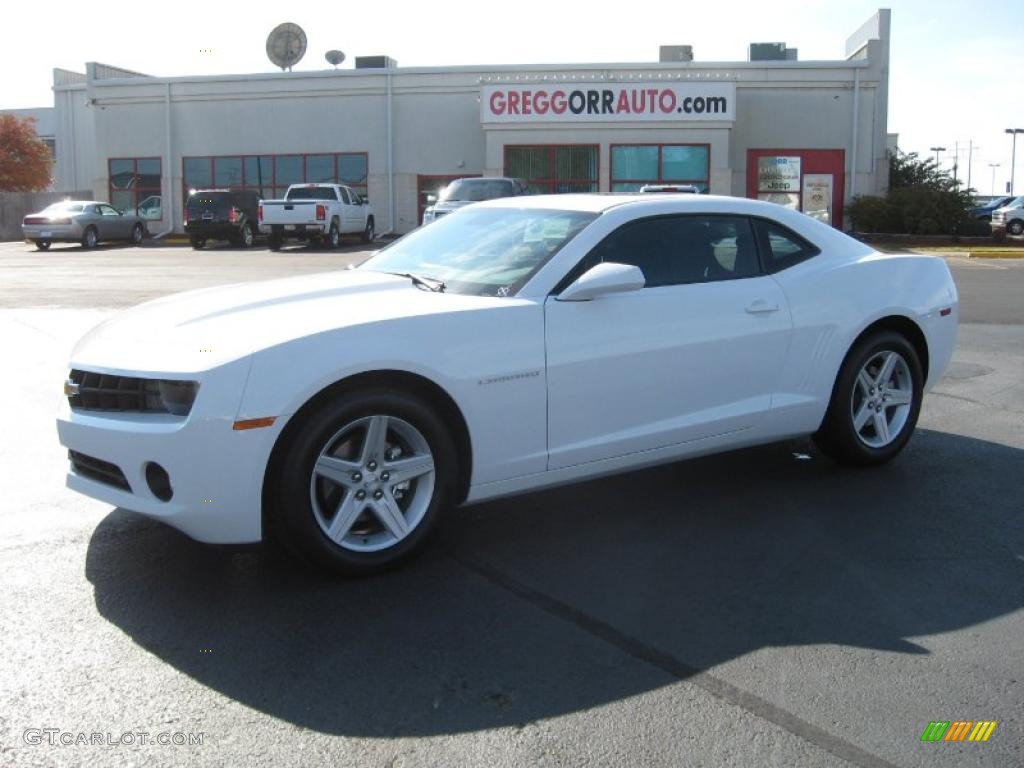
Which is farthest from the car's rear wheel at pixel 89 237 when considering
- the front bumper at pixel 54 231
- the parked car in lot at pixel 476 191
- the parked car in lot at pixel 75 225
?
the parked car in lot at pixel 476 191

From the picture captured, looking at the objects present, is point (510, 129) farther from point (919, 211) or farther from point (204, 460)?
point (204, 460)

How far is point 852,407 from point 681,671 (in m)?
2.91

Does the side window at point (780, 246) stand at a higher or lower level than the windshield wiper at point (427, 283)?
higher

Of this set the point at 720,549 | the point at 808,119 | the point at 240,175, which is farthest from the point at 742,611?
the point at 240,175

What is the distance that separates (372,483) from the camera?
172 inches

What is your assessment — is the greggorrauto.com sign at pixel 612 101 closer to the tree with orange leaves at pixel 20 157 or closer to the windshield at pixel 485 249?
the windshield at pixel 485 249

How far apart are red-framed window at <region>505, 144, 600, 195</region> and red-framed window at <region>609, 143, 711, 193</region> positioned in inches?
28.6

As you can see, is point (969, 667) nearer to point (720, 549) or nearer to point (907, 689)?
point (907, 689)

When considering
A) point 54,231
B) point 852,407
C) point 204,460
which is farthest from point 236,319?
point 54,231

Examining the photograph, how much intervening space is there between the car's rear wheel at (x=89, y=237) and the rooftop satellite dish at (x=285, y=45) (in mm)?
10294

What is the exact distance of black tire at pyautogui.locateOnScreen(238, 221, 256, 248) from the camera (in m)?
31.6

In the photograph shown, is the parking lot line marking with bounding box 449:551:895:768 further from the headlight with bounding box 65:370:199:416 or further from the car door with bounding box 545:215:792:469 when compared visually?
the headlight with bounding box 65:370:199:416

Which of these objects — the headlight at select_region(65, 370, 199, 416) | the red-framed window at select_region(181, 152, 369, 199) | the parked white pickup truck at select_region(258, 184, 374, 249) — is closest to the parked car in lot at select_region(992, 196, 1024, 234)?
the red-framed window at select_region(181, 152, 369, 199)

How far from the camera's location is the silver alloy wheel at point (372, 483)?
14.1 ft
